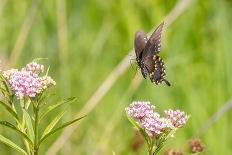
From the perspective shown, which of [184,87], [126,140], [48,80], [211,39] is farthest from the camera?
[211,39]

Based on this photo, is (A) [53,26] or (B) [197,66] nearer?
(A) [53,26]

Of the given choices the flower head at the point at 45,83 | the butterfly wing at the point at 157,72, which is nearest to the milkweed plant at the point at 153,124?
the flower head at the point at 45,83

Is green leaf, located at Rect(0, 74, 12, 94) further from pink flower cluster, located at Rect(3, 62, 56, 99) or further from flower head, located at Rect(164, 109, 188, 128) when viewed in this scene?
flower head, located at Rect(164, 109, 188, 128)

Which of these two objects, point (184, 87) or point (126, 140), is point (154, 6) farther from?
point (126, 140)

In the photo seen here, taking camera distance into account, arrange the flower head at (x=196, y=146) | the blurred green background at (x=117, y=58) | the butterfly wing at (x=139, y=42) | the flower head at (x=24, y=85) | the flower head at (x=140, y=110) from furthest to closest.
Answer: the blurred green background at (x=117, y=58), the butterfly wing at (x=139, y=42), the flower head at (x=196, y=146), the flower head at (x=140, y=110), the flower head at (x=24, y=85)

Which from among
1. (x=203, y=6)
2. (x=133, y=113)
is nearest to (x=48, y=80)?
(x=133, y=113)

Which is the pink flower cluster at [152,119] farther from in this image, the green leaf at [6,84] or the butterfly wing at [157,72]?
the butterfly wing at [157,72]

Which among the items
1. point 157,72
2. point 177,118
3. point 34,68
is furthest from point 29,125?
point 157,72

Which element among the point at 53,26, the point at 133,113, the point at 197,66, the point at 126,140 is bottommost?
the point at 133,113
